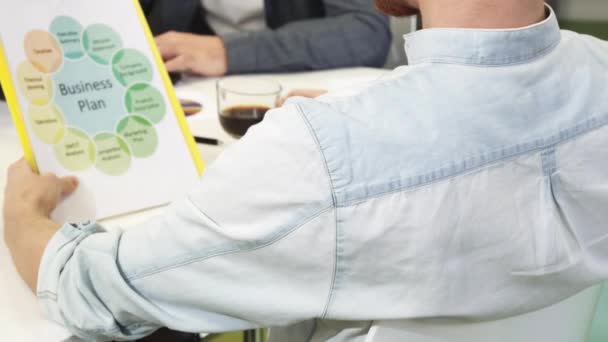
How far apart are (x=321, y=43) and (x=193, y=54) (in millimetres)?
309

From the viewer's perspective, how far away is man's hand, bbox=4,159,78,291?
715mm

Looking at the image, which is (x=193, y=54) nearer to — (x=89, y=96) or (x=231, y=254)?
(x=89, y=96)

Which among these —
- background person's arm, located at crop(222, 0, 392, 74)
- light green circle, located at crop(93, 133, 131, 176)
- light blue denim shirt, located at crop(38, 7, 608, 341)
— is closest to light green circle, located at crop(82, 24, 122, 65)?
light green circle, located at crop(93, 133, 131, 176)

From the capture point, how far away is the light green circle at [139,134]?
925 millimetres

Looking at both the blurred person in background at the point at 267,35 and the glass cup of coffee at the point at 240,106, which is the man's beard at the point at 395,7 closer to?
the glass cup of coffee at the point at 240,106

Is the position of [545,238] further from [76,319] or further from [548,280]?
[76,319]

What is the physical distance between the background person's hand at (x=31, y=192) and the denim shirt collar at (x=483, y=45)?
1.56 ft

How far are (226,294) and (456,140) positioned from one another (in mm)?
238

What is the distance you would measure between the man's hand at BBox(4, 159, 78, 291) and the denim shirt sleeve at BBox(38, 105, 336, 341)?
9 cm

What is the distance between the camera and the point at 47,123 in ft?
2.84

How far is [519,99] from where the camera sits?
1.98 ft

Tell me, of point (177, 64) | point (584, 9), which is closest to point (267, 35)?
point (177, 64)

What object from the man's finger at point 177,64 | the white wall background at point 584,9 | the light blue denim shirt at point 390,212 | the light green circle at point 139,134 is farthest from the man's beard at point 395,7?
the white wall background at point 584,9

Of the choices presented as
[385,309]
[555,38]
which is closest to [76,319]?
[385,309]
